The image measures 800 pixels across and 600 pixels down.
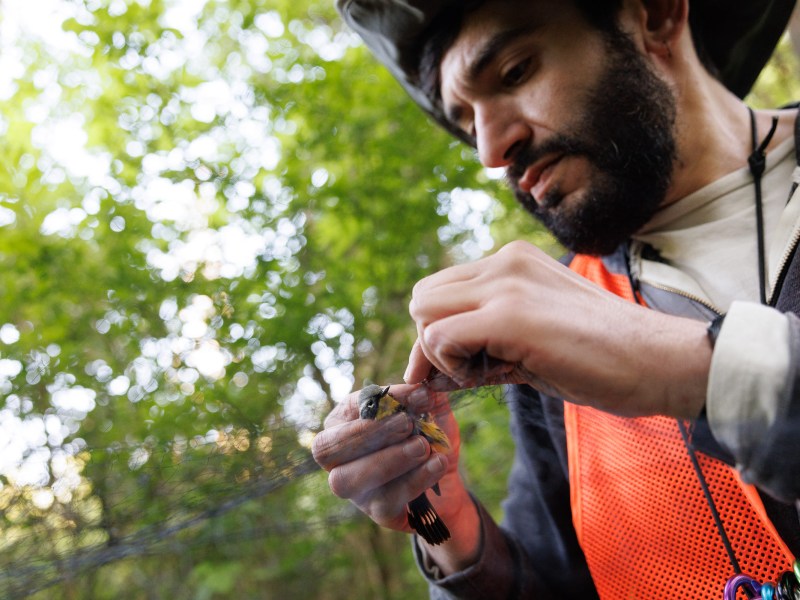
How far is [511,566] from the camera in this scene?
1526 millimetres

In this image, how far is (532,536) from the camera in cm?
168

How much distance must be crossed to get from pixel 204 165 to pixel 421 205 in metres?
1.12

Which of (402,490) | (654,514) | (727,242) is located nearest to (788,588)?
(654,514)

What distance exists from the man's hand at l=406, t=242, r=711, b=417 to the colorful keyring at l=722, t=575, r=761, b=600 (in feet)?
1.68

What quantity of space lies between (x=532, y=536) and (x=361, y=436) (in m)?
0.95

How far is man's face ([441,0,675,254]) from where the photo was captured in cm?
154

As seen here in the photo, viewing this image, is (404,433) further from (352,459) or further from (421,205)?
(421,205)

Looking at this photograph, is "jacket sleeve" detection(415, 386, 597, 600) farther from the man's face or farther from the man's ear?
the man's ear

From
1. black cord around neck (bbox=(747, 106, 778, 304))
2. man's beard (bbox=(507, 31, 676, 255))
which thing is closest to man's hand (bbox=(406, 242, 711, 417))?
black cord around neck (bbox=(747, 106, 778, 304))

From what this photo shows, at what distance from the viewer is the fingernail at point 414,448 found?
0.94m

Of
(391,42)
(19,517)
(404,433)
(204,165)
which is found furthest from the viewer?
(204,165)

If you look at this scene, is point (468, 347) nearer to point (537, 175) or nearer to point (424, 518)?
point (424, 518)

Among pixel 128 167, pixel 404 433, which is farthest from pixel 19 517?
pixel 404 433

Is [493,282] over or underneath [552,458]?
over
